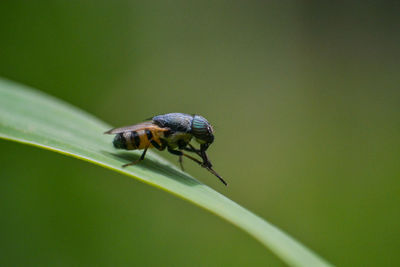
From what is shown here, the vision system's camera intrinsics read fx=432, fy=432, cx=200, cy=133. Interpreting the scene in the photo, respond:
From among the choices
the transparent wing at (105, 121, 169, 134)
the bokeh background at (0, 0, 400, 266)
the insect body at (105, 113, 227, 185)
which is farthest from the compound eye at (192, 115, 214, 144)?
the bokeh background at (0, 0, 400, 266)

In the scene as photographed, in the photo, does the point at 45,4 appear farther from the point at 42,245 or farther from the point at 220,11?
the point at 220,11

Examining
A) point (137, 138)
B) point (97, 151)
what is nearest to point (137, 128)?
point (137, 138)

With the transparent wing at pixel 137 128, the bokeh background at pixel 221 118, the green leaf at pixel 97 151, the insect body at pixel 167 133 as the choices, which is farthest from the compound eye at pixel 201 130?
the bokeh background at pixel 221 118

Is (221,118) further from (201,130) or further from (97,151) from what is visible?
(97,151)

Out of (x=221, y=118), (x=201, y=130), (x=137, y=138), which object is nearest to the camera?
(x=137, y=138)

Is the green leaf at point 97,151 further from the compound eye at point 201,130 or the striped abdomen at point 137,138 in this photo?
the compound eye at point 201,130
